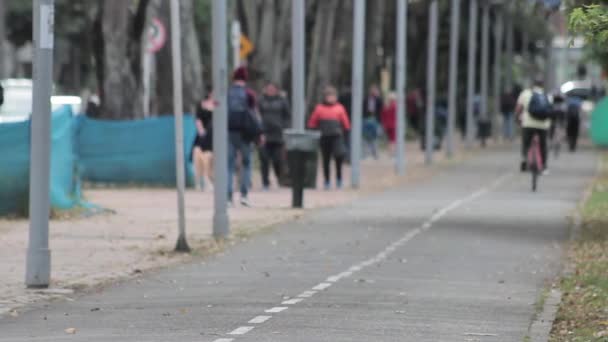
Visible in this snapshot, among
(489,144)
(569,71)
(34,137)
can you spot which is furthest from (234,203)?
(569,71)

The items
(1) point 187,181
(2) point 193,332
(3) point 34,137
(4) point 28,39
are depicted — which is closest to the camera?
(2) point 193,332

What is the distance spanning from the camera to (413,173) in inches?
1585

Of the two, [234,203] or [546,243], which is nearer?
[546,243]

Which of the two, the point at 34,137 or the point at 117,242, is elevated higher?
the point at 34,137

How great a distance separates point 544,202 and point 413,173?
11.0 m

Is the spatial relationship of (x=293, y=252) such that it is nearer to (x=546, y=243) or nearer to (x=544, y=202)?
(x=546, y=243)

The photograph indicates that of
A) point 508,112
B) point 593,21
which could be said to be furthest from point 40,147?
point 508,112

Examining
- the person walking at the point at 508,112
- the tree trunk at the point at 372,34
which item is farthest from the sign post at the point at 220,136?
the person walking at the point at 508,112

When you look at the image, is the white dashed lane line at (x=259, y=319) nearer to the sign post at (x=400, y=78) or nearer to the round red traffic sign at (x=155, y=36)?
the round red traffic sign at (x=155, y=36)

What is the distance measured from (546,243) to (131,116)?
1441 centimetres

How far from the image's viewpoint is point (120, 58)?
33.7 metres

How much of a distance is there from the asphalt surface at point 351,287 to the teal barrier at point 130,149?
210 inches

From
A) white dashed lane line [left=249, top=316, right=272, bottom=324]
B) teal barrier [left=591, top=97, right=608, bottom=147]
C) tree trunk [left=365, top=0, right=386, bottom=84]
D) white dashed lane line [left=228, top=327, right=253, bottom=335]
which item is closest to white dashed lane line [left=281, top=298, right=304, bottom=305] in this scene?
white dashed lane line [left=249, top=316, right=272, bottom=324]

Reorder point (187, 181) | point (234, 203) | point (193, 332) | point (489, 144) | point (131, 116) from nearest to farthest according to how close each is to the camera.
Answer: point (193, 332)
point (234, 203)
point (187, 181)
point (131, 116)
point (489, 144)
